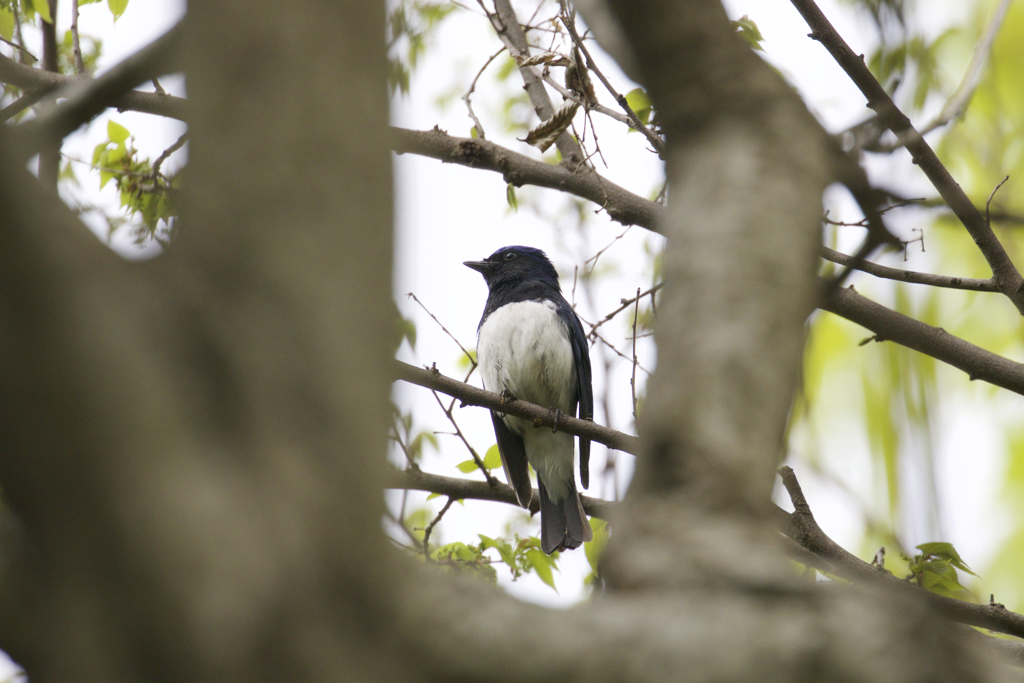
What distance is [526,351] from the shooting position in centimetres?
638

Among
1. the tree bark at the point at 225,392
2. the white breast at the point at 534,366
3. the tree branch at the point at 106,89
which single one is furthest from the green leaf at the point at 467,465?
the tree bark at the point at 225,392

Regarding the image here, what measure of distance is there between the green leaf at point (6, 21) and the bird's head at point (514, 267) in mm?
3905

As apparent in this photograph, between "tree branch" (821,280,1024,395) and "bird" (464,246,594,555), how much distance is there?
2862mm

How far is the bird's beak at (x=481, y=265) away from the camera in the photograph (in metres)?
7.18

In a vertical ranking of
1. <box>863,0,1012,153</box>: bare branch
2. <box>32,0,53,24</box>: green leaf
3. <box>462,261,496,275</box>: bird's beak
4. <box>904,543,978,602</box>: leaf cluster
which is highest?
<box>462,261,496,275</box>: bird's beak

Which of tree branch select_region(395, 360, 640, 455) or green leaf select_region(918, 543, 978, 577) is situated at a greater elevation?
tree branch select_region(395, 360, 640, 455)

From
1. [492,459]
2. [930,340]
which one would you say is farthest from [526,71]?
[930,340]

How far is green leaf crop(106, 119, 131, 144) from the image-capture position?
4758 mm

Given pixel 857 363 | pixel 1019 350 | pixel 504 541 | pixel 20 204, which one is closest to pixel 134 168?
pixel 504 541

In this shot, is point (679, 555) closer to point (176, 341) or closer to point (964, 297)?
point (176, 341)

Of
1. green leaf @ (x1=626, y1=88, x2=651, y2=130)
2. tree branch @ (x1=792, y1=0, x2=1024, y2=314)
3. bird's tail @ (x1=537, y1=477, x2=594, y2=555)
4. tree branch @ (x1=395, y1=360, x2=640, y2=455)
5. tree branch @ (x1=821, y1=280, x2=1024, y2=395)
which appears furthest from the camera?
bird's tail @ (x1=537, y1=477, x2=594, y2=555)

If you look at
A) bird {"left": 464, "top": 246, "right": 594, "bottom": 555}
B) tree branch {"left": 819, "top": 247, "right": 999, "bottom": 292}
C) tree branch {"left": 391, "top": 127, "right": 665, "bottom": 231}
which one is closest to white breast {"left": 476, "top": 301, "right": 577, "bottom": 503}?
bird {"left": 464, "top": 246, "right": 594, "bottom": 555}

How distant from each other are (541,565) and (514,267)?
10.6ft

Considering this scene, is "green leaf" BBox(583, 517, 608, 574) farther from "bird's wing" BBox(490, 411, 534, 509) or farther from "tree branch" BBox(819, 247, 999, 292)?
"tree branch" BBox(819, 247, 999, 292)
